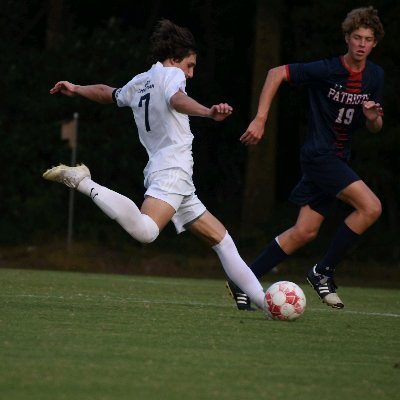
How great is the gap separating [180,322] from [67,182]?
1.22 metres

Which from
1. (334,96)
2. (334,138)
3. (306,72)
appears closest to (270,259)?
(334,138)

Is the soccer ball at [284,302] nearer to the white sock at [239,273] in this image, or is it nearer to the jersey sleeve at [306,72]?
the white sock at [239,273]

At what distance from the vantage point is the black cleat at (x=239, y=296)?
34.4ft

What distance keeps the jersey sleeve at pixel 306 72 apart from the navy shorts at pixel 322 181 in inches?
23.9

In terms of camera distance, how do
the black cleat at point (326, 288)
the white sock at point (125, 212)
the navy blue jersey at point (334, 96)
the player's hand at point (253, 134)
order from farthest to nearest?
1. the black cleat at point (326, 288)
2. the navy blue jersey at point (334, 96)
3. the white sock at point (125, 212)
4. the player's hand at point (253, 134)

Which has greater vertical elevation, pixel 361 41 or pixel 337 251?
pixel 361 41

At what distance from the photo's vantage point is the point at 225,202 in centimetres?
2877

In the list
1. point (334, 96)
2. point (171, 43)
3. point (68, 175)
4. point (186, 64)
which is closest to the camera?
point (68, 175)

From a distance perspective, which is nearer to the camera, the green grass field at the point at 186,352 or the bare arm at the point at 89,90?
the green grass field at the point at 186,352

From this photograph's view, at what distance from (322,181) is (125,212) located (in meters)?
2.14

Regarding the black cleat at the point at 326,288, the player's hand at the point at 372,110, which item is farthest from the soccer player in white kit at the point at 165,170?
the player's hand at the point at 372,110

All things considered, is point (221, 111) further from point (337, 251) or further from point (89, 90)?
point (337, 251)

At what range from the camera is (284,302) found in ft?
31.4

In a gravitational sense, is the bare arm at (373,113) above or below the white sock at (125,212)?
above
